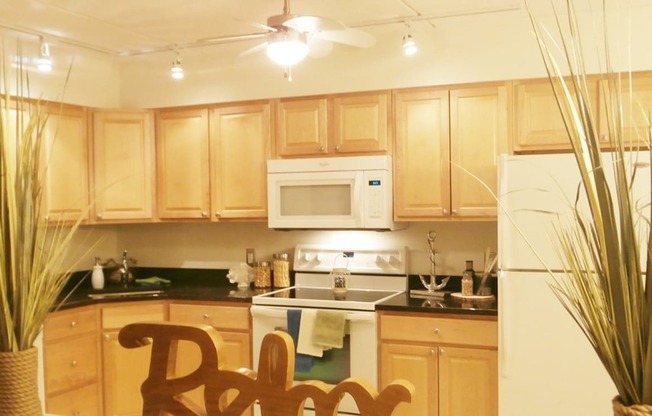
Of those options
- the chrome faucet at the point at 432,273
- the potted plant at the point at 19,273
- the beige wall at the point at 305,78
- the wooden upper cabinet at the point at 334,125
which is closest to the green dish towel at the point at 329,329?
the chrome faucet at the point at 432,273

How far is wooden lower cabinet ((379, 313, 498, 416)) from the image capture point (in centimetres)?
329

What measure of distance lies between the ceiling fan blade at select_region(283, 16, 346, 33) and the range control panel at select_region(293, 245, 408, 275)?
1.79m

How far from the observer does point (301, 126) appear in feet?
13.1

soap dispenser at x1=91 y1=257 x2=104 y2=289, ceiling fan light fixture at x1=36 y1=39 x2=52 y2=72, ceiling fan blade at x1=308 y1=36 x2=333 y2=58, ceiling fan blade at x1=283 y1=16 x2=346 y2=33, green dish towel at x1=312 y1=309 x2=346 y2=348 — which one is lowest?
green dish towel at x1=312 y1=309 x2=346 y2=348

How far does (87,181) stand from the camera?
424 cm

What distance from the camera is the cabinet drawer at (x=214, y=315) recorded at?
386cm

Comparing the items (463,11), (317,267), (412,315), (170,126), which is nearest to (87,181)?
(170,126)

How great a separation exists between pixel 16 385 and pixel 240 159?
3201 millimetres

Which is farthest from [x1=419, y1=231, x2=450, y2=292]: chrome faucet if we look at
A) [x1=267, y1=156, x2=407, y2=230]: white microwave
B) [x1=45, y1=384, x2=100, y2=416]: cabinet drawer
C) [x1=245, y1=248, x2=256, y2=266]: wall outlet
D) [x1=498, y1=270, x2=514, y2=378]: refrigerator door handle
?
[x1=45, y1=384, x2=100, y2=416]: cabinet drawer

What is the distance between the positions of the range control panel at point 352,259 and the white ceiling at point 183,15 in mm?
1400

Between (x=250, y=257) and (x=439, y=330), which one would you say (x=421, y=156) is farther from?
(x=250, y=257)

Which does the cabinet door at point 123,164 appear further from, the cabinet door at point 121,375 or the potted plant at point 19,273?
the potted plant at point 19,273

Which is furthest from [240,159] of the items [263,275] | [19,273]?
[19,273]

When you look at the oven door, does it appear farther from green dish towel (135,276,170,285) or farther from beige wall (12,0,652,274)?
green dish towel (135,276,170,285)
